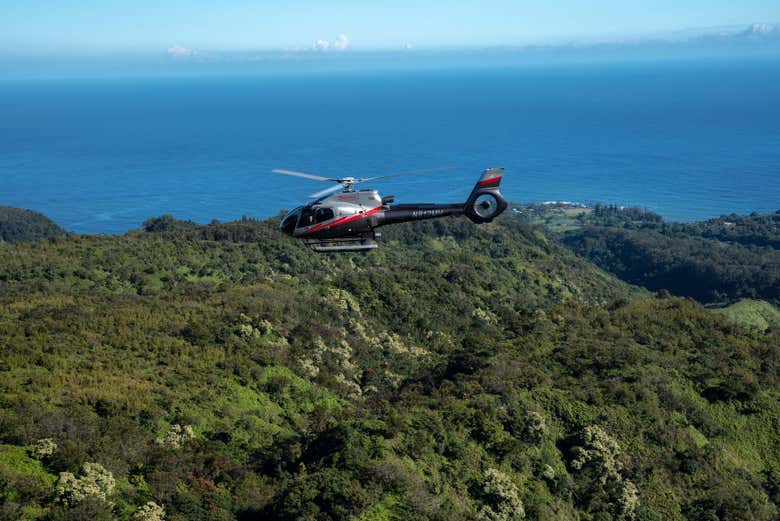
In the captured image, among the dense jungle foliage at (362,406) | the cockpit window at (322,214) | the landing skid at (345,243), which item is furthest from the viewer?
the landing skid at (345,243)

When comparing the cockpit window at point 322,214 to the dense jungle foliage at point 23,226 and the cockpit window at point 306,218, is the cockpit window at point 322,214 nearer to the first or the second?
the cockpit window at point 306,218

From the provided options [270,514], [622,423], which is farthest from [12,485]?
[622,423]

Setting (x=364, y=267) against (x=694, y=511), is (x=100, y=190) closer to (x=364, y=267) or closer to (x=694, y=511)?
(x=364, y=267)

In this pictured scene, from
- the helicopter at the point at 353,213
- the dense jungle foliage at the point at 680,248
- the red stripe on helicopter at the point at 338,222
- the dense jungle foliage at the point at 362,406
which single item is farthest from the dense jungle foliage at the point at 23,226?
the dense jungle foliage at the point at 680,248

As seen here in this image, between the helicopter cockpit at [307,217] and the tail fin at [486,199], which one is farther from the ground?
the tail fin at [486,199]

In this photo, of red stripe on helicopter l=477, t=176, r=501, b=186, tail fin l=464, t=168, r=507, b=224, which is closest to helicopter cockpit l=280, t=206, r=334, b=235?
tail fin l=464, t=168, r=507, b=224

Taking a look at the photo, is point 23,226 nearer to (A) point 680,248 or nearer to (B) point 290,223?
(B) point 290,223

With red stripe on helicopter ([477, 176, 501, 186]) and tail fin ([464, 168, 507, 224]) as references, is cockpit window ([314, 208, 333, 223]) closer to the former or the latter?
tail fin ([464, 168, 507, 224])
